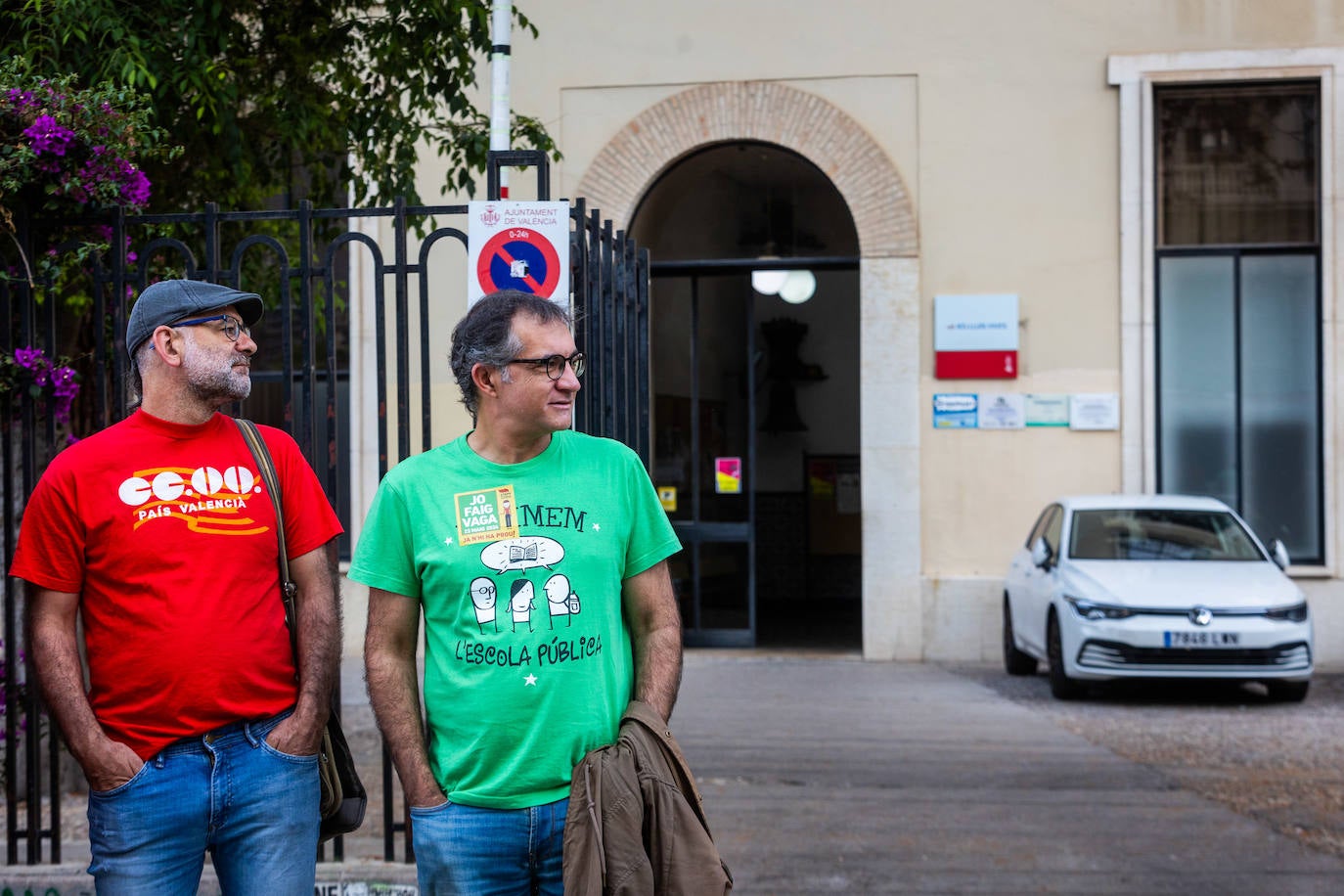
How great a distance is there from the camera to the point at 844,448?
1973 cm

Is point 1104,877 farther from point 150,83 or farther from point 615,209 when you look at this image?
point 615,209

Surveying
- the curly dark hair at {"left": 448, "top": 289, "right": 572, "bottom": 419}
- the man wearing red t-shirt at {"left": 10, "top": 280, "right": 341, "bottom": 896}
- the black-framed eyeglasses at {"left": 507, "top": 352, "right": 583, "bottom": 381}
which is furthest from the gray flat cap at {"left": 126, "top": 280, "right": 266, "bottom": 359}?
the black-framed eyeglasses at {"left": 507, "top": 352, "right": 583, "bottom": 381}

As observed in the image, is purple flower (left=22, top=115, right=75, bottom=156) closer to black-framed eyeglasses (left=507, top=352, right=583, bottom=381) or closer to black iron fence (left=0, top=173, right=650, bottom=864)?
black iron fence (left=0, top=173, right=650, bottom=864)

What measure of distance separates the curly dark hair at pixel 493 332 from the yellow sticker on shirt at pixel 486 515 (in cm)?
19

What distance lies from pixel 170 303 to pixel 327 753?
1112 millimetres

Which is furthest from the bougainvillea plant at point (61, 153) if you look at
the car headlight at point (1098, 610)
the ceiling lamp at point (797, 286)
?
the ceiling lamp at point (797, 286)

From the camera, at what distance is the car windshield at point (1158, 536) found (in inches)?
461

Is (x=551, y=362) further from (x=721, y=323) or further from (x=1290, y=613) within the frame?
(x=721, y=323)

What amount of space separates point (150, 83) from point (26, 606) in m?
3.59

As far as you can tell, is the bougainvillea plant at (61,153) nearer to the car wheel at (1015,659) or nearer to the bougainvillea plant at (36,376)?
the bougainvillea plant at (36,376)

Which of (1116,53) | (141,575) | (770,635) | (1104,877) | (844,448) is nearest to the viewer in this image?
(141,575)

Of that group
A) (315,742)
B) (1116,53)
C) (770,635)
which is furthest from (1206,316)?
(315,742)

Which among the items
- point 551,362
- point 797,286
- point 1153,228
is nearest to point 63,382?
point 551,362

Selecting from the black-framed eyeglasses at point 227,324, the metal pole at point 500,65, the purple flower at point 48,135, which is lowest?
the black-framed eyeglasses at point 227,324
